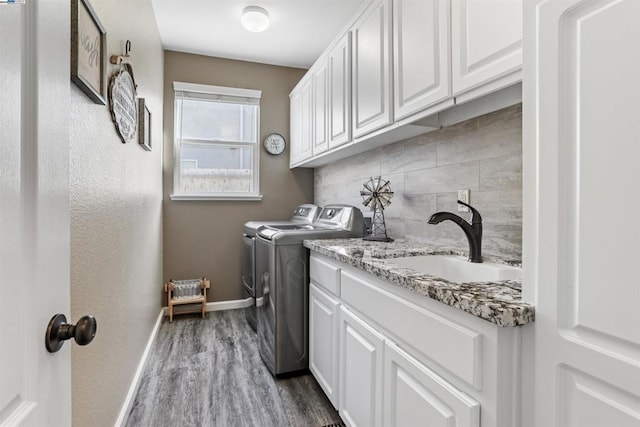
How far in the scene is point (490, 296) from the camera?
0.85 metres

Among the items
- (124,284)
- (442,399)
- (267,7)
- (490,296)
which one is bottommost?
(442,399)

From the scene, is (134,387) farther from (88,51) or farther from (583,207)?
(583,207)

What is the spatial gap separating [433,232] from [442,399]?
108 centimetres

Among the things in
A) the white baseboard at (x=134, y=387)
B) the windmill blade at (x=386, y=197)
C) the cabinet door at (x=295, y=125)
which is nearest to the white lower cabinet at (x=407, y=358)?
the windmill blade at (x=386, y=197)

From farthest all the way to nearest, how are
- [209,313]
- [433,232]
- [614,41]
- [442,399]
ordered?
[209,313] → [433,232] → [442,399] → [614,41]

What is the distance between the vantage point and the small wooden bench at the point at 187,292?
3.27 metres

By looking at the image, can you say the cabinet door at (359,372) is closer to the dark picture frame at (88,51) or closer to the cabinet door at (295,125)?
the dark picture frame at (88,51)

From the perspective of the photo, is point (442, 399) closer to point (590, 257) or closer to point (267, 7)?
point (590, 257)

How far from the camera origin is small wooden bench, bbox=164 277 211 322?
3266 millimetres

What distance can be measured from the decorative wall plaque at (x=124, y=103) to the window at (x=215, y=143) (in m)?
1.62

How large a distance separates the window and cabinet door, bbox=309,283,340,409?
6.36ft

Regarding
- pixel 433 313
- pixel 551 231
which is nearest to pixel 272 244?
pixel 433 313

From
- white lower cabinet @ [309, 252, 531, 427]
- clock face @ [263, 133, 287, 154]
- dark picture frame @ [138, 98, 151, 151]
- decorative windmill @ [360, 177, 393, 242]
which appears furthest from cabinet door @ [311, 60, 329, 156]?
dark picture frame @ [138, 98, 151, 151]

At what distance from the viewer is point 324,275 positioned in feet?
6.12
